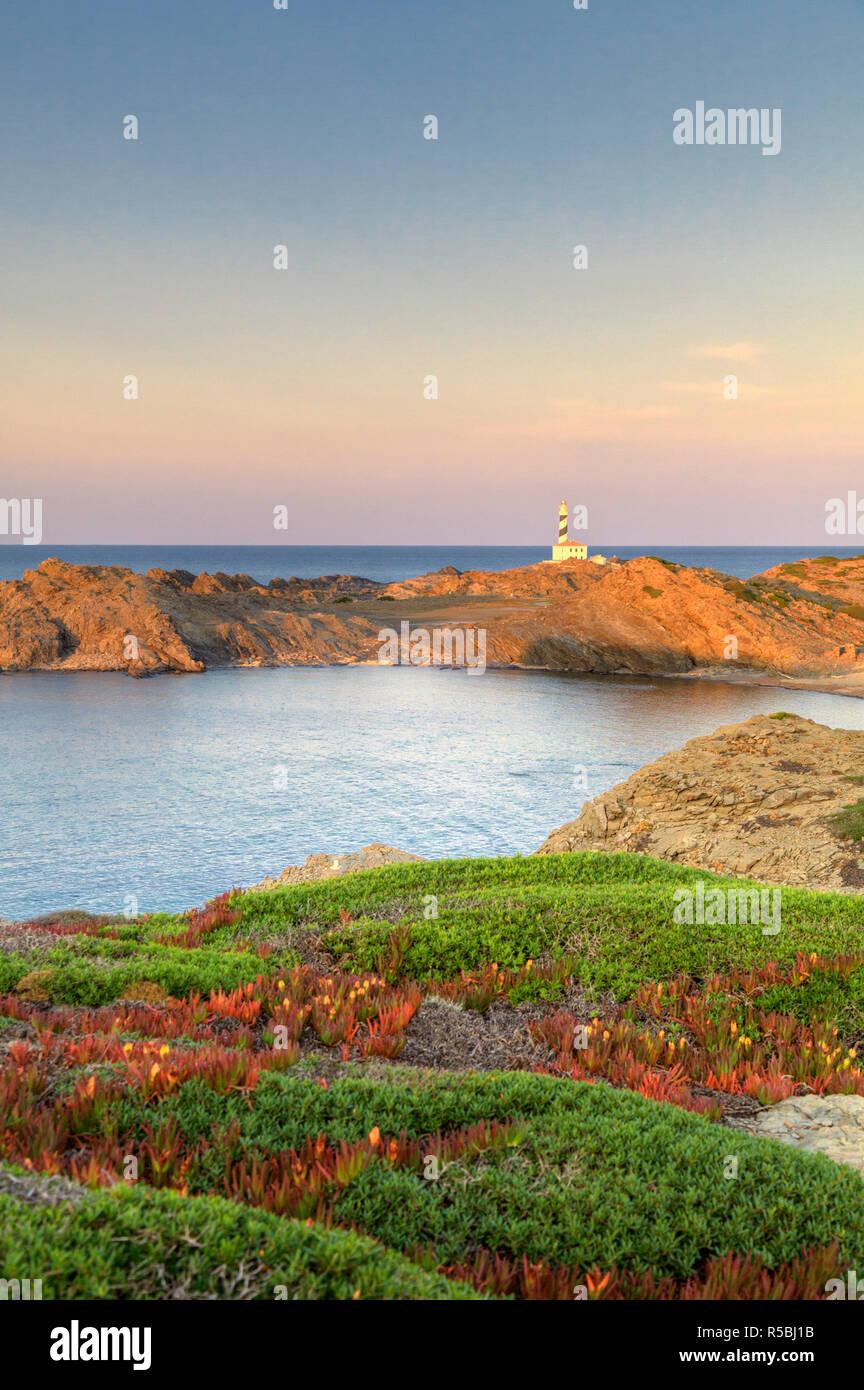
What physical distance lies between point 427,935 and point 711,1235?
242 inches

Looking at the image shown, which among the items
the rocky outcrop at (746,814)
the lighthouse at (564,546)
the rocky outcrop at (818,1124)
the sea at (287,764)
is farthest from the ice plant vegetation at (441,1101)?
the lighthouse at (564,546)

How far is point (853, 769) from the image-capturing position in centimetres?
2569

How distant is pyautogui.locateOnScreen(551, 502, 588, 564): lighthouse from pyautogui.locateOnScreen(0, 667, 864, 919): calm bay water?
102 meters

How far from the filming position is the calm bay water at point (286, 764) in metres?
31.8

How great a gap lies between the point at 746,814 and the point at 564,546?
164 meters

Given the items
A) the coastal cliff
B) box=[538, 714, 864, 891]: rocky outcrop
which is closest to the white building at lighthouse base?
the coastal cliff

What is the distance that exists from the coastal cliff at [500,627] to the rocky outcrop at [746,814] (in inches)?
2241

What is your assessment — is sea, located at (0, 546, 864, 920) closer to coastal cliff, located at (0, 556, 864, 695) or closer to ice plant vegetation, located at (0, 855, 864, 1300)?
coastal cliff, located at (0, 556, 864, 695)

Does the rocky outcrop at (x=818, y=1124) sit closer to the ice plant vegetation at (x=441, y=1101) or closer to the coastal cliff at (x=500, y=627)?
the ice plant vegetation at (x=441, y=1101)

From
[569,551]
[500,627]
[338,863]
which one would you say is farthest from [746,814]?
[569,551]

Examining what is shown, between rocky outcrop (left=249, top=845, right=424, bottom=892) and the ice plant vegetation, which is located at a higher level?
the ice plant vegetation

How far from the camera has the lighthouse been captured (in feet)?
593

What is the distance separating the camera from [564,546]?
181625 mm

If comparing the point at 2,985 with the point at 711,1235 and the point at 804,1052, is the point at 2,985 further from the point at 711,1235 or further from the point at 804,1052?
the point at 804,1052
